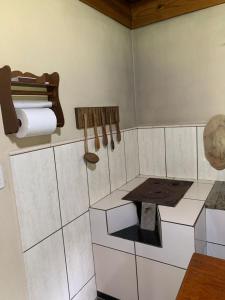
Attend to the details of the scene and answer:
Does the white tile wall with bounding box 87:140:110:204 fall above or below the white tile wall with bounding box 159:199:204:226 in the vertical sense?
above

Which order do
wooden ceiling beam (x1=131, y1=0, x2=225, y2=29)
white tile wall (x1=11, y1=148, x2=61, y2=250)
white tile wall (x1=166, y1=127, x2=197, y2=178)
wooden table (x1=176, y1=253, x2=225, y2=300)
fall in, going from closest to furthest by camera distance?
1. wooden table (x1=176, y1=253, x2=225, y2=300)
2. white tile wall (x1=11, y1=148, x2=61, y2=250)
3. wooden ceiling beam (x1=131, y1=0, x2=225, y2=29)
4. white tile wall (x1=166, y1=127, x2=197, y2=178)

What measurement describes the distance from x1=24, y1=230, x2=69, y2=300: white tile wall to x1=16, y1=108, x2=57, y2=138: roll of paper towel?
1.75 feet

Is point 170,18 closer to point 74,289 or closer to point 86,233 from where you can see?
point 86,233

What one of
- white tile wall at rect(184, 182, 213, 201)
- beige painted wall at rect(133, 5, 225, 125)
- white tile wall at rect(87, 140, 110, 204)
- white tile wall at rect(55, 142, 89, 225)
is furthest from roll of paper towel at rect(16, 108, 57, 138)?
beige painted wall at rect(133, 5, 225, 125)

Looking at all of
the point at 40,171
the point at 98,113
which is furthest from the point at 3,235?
the point at 98,113

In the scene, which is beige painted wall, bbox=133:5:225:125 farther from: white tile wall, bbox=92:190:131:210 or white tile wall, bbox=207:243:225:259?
white tile wall, bbox=207:243:225:259

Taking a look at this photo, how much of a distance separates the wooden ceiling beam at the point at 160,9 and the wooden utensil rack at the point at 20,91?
42.8 inches

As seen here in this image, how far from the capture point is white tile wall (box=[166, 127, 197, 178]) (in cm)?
177

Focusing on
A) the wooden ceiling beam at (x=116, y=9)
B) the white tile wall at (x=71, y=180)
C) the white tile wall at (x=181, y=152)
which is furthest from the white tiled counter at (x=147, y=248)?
the wooden ceiling beam at (x=116, y=9)

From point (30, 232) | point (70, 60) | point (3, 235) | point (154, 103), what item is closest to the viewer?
point (3, 235)

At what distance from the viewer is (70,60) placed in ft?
4.35

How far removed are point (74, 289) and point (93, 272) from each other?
176 millimetres

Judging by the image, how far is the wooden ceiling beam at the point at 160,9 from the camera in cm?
165

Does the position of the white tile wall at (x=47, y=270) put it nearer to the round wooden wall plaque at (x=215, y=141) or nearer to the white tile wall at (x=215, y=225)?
the white tile wall at (x=215, y=225)
